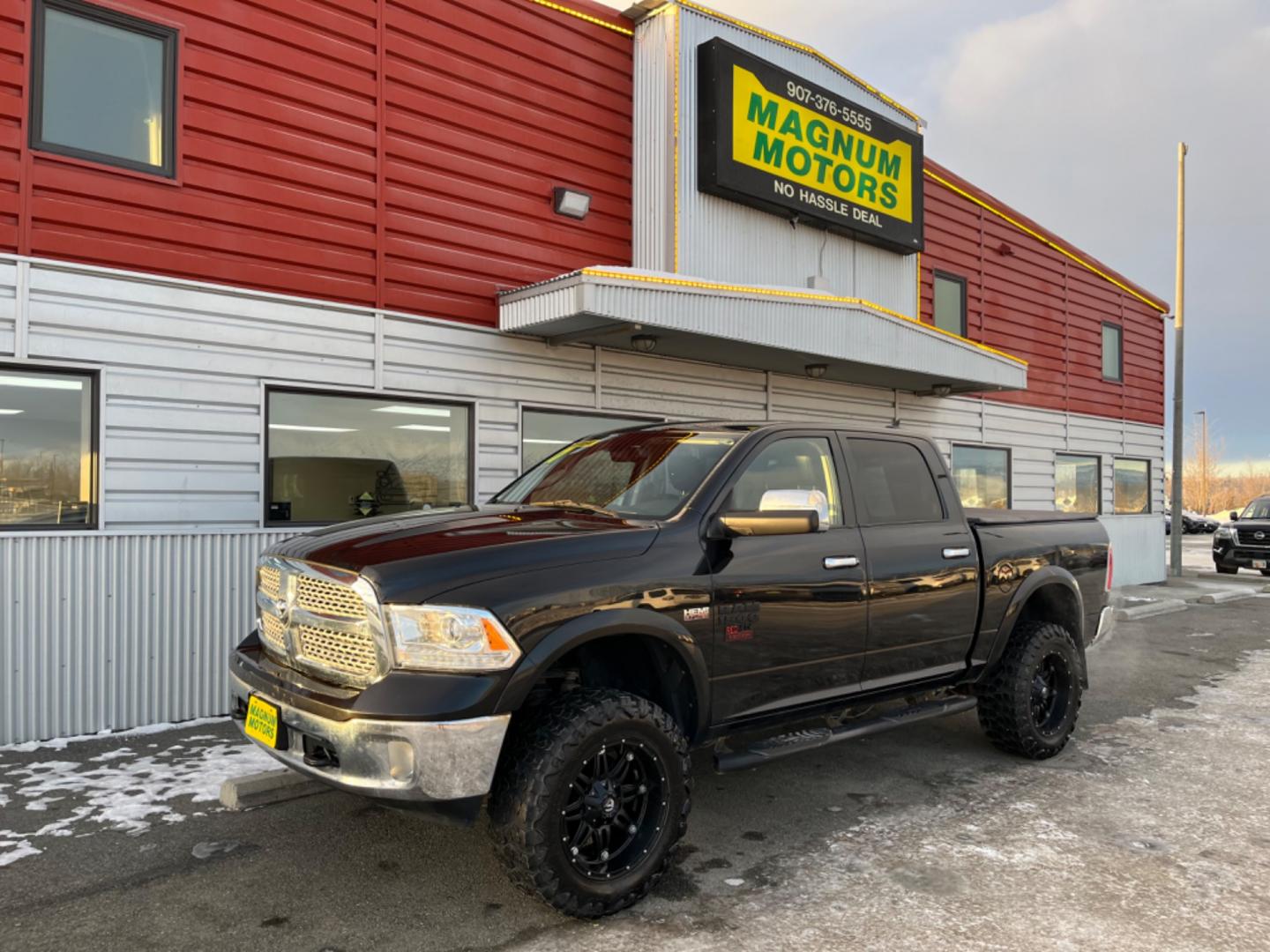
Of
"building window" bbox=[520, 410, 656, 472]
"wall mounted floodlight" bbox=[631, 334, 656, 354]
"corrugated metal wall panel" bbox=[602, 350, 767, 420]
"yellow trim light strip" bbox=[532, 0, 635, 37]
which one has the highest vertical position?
"yellow trim light strip" bbox=[532, 0, 635, 37]

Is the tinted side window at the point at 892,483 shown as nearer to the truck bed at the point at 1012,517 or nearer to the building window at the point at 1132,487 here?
the truck bed at the point at 1012,517

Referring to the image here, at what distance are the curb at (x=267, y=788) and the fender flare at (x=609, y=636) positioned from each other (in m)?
1.81

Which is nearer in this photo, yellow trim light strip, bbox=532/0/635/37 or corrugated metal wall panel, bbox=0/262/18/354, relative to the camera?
corrugated metal wall panel, bbox=0/262/18/354

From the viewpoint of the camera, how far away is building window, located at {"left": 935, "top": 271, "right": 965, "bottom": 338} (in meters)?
13.3

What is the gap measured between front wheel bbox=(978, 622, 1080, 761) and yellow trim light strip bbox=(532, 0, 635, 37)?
6.89 metres

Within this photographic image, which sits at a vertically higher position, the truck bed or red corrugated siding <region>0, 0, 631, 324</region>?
red corrugated siding <region>0, 0, 631, 324</region>

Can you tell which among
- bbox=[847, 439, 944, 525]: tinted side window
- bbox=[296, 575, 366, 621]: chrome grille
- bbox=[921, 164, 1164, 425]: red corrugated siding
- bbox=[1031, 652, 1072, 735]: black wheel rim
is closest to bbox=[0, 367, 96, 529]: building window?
bbox=[296, 575, 366, 621]: chrome grille

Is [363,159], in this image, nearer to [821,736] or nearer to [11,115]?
[11,115]

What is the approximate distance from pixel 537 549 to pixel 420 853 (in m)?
1.57

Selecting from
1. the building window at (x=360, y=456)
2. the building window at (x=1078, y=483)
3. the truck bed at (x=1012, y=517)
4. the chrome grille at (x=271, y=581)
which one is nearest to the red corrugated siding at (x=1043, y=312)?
the building window at (x=1078, y=483)

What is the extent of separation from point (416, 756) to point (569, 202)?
6591mm

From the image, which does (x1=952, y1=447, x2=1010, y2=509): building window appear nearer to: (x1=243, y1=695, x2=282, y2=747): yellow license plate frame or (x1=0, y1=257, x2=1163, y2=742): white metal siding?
(x1=0, y1=257, x2=1163, y2=742): white metal siding

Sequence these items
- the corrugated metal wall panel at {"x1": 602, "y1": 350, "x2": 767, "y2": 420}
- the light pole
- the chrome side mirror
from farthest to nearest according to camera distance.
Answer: the light pole → the corrugated metal wall panel at {"x1": 602, "y1": 350, "x2": 767, "y2": 420} → the chrome side mirror

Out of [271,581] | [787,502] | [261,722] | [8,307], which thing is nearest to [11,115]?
[8,307]
